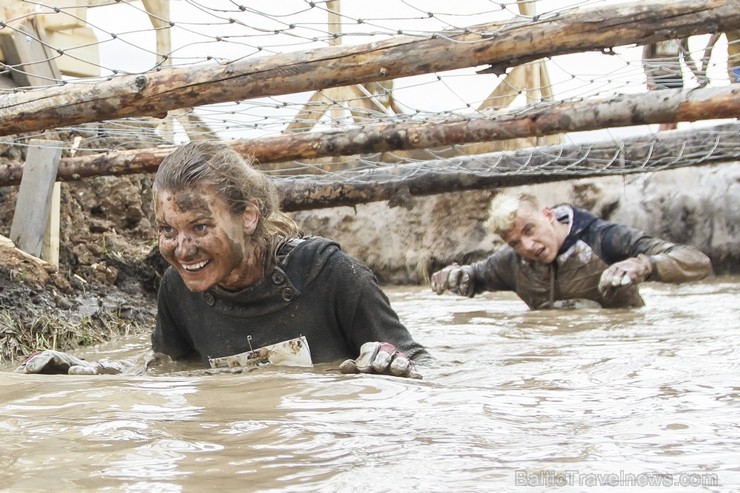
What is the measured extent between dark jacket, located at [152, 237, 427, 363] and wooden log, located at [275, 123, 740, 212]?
3809 millimetres

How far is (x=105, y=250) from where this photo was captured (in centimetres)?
752

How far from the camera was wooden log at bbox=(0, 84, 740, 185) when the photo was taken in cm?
550

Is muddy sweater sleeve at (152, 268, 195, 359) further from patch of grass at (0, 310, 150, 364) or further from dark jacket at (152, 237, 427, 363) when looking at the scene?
patch of grass at (0, 310, 150, 364)

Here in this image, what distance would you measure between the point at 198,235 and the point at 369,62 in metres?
1.28

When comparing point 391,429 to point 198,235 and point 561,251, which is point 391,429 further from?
point 561,251

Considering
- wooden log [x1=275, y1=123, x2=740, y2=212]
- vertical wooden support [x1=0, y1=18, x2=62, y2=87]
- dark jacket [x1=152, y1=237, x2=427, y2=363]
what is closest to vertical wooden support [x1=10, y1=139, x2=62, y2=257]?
vertical wooden support [x1=0, y1=18, x2=62, y2=87]

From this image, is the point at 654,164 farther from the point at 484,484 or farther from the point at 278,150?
the point at 484,484

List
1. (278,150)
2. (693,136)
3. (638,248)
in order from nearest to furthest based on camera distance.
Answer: (638,248) < (278,150) < (693,136)

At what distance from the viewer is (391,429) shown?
7.77 feet

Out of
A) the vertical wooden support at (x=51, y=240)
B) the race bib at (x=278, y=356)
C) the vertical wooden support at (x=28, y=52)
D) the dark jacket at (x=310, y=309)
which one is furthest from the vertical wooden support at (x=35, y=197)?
the race bib at (x=278, y=356)

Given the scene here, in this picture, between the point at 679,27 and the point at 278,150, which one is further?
the point at 278,150

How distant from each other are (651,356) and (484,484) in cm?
235

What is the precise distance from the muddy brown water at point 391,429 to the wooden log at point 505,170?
12.9ft

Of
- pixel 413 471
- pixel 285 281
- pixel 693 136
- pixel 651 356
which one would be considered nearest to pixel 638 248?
pixel 693 136
